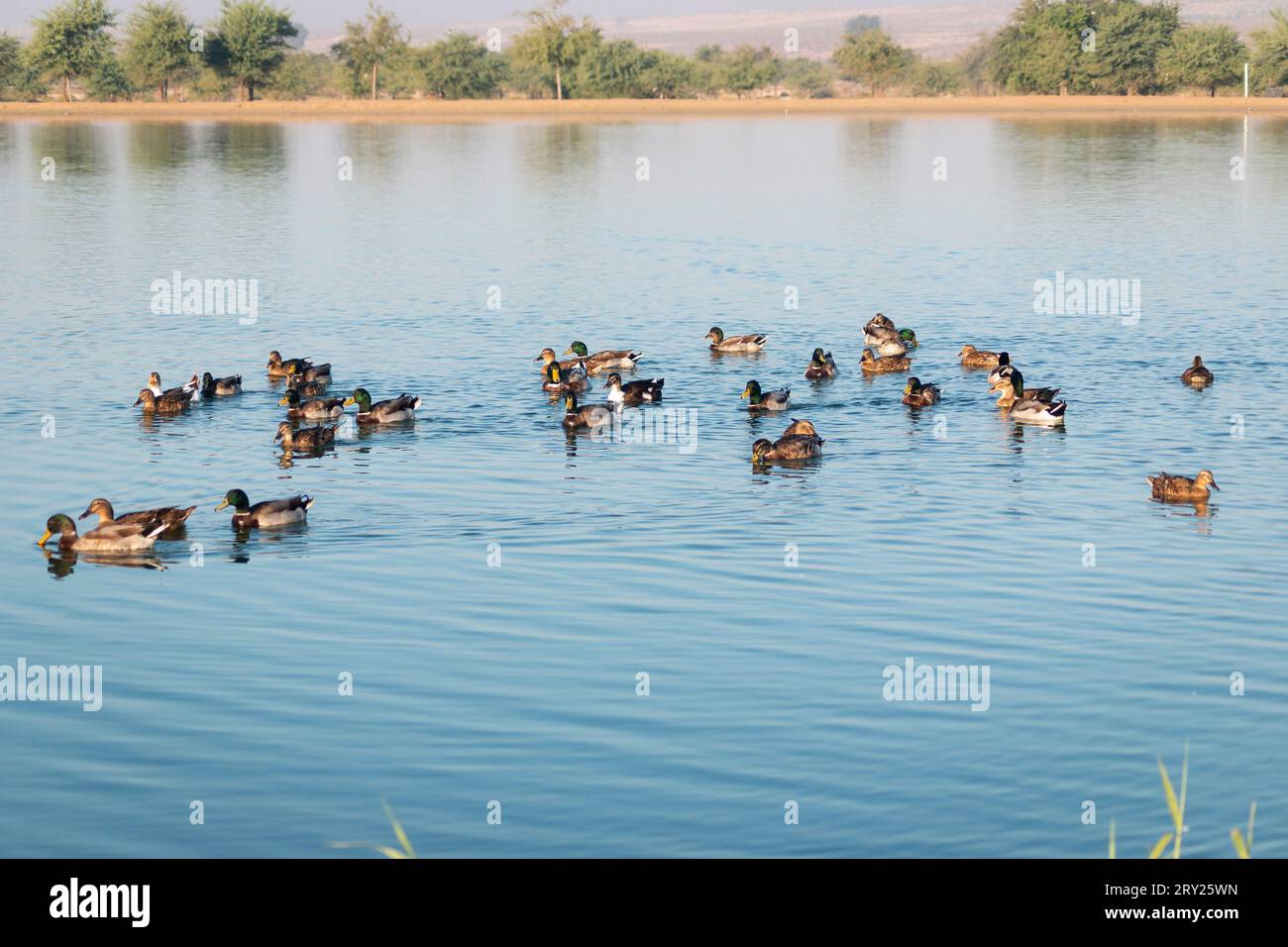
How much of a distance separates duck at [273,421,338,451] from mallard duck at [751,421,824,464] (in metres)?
6.52

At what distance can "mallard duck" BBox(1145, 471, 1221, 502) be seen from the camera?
2161 cm

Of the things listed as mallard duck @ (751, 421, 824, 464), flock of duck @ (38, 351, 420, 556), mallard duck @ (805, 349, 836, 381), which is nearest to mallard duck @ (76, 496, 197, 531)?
flock of duck @ (38, 351, 420, 556)

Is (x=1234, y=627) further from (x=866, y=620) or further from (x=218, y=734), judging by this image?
(x=218, y=734)

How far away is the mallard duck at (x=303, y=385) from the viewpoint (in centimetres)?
2803

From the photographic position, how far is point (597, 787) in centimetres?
1312

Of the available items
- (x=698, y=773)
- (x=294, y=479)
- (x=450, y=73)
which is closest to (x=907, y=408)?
(x=294, y=479)

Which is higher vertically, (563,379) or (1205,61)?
(1205,61)

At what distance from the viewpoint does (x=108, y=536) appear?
20141 millimetres

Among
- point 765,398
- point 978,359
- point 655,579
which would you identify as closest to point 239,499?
point 655,579

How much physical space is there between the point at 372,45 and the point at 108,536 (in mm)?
139432

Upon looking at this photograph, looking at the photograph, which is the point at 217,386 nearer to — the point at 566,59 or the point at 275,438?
the point at 275,438

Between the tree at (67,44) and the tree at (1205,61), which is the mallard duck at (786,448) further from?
the tree at (67,44)

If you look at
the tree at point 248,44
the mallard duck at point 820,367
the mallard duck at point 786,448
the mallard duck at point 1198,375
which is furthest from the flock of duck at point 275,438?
the tree at point 248,44

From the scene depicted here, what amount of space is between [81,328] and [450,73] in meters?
123
